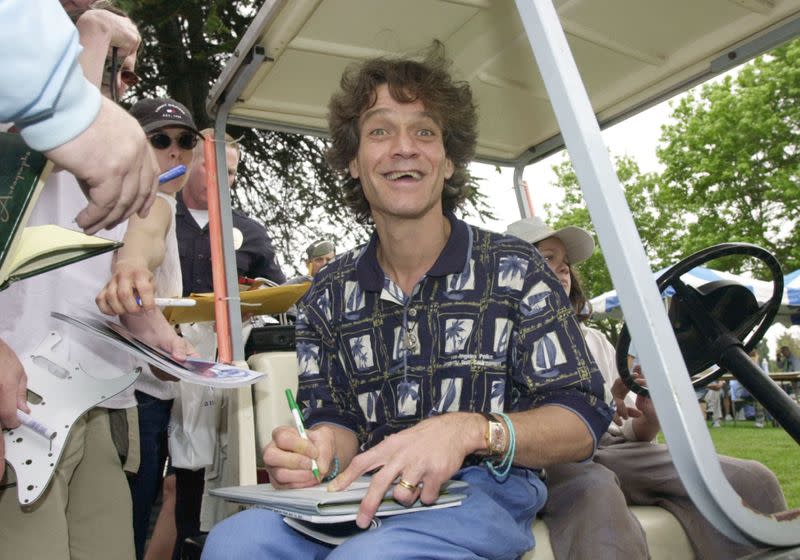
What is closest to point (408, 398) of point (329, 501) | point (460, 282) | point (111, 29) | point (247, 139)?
Result: point (460, 282)

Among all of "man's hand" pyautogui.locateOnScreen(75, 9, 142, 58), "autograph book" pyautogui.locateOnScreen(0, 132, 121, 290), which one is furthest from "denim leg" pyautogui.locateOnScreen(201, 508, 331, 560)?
"man's hand" pyautogui.locateOnScreen(75, 9, 142, 58)

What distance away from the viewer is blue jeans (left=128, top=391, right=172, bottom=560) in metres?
2.41

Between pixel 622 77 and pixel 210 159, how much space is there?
158cm

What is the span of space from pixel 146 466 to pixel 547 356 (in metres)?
1.36

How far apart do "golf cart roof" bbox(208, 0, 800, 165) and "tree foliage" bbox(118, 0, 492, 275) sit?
140 inches

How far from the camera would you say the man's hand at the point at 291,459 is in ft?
5.83

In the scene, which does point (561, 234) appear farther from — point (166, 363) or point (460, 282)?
point (166, 363)

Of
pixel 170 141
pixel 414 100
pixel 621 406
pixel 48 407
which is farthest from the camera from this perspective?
pixel 170 141

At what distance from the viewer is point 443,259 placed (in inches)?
82.6

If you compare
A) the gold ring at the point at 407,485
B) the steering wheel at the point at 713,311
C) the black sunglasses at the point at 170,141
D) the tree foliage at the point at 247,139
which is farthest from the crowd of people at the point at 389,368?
the tree foliage at the point at 247,139

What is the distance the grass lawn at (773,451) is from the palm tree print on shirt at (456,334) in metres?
0.54

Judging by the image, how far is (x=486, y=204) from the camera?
6648mm

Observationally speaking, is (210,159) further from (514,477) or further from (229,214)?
(514,477)

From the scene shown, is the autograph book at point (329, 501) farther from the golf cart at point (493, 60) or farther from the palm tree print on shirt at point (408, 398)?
the golf cart at point (493, 60)
